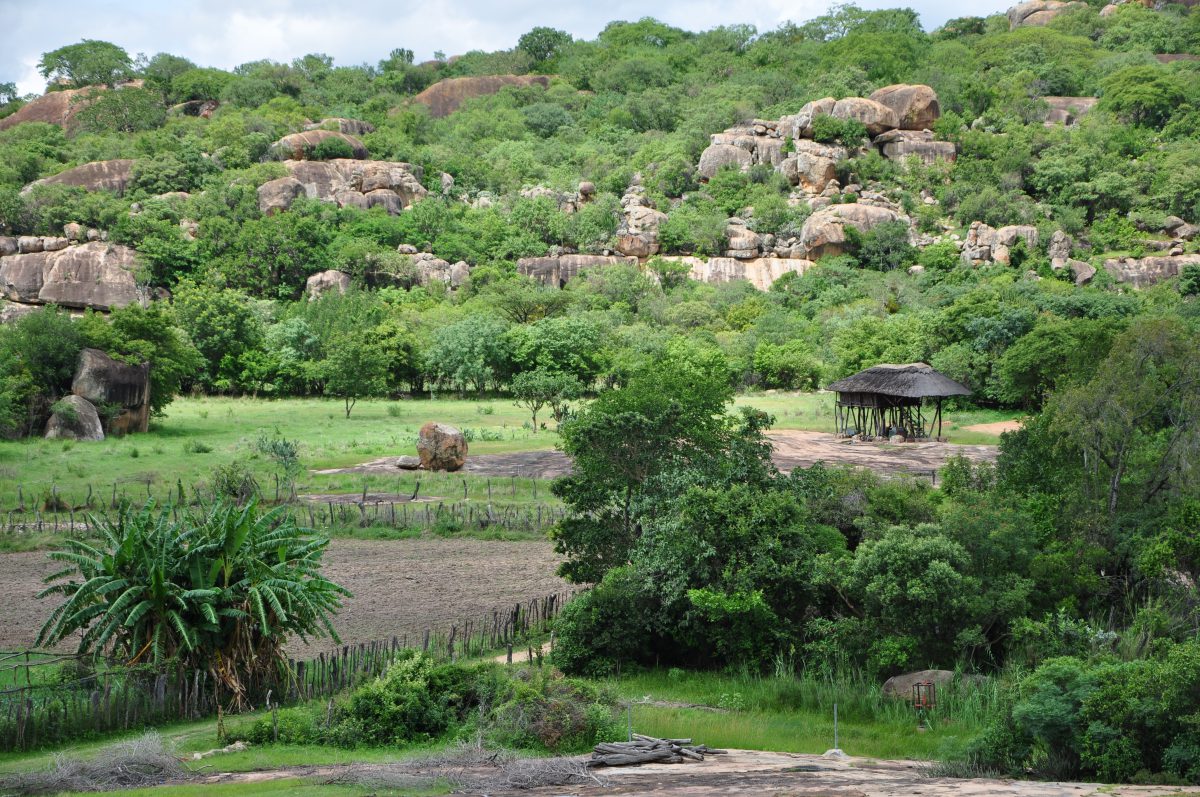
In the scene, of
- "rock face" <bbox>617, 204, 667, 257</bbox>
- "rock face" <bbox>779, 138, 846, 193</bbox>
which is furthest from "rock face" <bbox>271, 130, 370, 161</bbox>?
"rock face" <bbox>779, 138, 846, 193</bbox>

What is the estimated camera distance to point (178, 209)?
75.7m

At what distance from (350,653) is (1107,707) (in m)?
9.37

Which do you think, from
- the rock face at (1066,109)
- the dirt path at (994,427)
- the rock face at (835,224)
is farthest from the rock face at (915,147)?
the dirt path at (994,427)

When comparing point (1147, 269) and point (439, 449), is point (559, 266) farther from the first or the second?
point (439, 449)

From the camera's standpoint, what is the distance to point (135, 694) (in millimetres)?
12391

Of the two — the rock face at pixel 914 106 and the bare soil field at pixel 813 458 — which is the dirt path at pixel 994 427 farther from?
the rock face at pixel 914 106

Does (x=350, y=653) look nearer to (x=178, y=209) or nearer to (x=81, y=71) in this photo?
(x=178, y=209)

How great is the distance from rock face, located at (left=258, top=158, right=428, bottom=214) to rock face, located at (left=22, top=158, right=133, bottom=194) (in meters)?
10.3

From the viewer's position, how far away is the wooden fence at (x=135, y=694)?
A: 11.6 m

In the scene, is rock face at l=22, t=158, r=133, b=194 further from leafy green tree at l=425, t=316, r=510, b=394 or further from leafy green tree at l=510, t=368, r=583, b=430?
leafy green tree at l=510, t=368, r=583, b=430

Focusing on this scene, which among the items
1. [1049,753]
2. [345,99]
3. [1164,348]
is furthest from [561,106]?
[1049,753]

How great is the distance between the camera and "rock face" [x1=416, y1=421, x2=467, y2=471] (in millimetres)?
31531

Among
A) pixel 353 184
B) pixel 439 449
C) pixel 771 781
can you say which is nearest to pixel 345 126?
pixel 353 184

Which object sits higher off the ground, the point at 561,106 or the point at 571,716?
the point at 561,106
